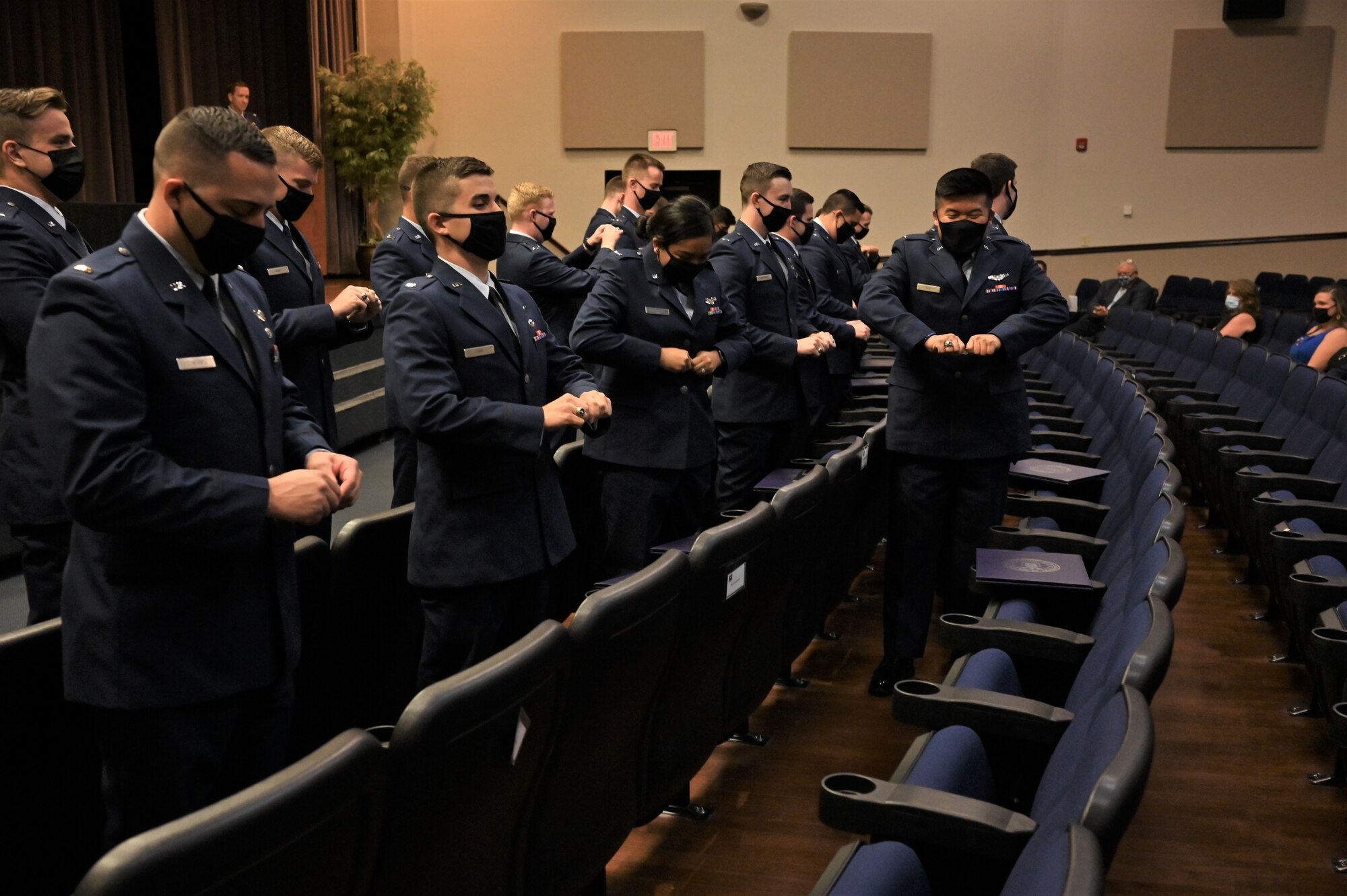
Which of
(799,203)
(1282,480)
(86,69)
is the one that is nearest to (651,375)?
(1282,480)

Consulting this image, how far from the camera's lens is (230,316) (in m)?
1.80

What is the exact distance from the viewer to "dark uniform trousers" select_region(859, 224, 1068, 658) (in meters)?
3.26

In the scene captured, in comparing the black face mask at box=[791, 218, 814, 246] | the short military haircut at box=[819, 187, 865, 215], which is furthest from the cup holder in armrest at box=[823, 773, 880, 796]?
the short military haircut at box=[819, 187, 865, 215]

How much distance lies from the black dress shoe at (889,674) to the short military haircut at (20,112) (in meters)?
2.62

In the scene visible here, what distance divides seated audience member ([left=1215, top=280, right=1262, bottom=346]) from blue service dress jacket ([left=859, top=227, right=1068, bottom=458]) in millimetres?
5468

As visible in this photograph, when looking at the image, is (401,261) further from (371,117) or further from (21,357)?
(371,117)

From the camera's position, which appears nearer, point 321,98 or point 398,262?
point 398,262

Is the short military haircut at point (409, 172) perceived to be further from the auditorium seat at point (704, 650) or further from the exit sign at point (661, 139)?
the exit sign at point (661, 139)

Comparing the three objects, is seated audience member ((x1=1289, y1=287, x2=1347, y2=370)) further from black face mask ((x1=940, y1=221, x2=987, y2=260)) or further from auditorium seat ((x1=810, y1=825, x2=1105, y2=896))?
auditorium seat ((x1=810, y1=825, x2=1105, y2=896))

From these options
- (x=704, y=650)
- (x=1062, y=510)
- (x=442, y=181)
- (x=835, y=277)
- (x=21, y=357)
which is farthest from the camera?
(x=835, y=277)

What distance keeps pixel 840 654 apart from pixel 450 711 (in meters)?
2.46

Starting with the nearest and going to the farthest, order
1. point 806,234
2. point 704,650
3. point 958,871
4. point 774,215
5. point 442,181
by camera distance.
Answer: point 958,871, point 704,650, point 442,181, point 774,215, point 806,234

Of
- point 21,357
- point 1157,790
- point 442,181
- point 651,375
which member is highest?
point 442,181

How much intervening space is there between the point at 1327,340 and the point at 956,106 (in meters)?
7.04
